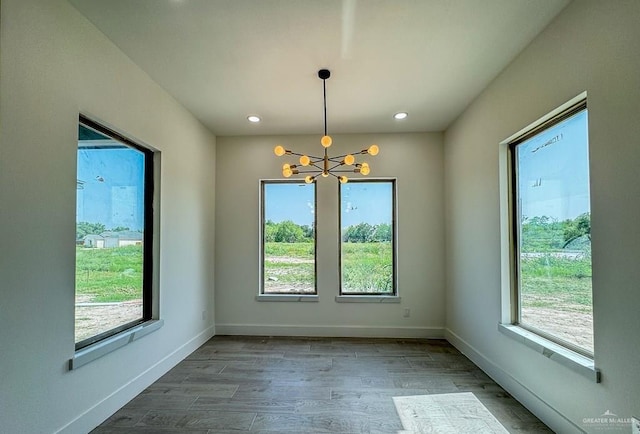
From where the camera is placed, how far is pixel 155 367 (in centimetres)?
312

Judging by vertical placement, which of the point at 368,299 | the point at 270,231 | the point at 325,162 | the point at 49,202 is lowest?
the point at 368,299

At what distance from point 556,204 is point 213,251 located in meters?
4.00

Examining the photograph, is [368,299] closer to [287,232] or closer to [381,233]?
[381,233]

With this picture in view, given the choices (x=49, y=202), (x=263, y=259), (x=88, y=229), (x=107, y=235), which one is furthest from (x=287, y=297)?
(x=49, y=202)

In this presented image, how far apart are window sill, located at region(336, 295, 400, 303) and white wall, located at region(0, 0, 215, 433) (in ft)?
8.16

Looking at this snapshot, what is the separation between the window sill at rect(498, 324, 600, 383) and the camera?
196cm

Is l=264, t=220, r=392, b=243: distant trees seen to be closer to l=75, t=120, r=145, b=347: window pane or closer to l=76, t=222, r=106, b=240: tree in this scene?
l=75, t=120, r=145, b=347: window pane

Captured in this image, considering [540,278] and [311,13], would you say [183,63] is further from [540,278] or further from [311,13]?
[540,278]

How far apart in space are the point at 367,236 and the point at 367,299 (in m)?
0.88

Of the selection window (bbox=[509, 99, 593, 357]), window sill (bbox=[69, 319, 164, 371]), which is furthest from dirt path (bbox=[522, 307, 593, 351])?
window sill (bbox=[69, 319, 164, 371])

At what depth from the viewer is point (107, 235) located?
2672 millimetres

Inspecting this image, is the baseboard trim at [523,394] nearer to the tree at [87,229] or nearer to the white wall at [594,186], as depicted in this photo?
the white wall at [594,186]

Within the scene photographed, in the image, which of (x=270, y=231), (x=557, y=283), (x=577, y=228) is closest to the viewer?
(x=577, y=228)

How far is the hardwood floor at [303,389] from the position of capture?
94.1 inches
